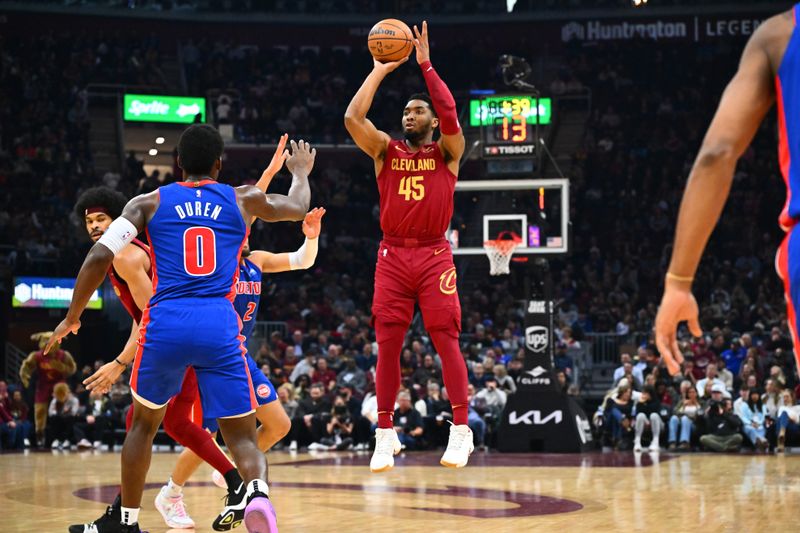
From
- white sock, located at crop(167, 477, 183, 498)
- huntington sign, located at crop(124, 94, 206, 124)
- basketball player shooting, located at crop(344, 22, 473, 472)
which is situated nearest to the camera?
white sock, located at crop(167, 477, 183, 498)

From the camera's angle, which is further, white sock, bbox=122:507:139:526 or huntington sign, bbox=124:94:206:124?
huntington sign, bbox=124:94:206:124

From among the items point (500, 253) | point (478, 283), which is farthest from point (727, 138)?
point (478, 283)

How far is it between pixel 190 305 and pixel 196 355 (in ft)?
0.86

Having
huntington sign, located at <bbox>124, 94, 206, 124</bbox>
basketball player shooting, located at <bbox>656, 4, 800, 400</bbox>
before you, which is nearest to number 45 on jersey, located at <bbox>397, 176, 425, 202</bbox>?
basketball player shooting, located at <bbox>656, 4, 800, 400</bbox>

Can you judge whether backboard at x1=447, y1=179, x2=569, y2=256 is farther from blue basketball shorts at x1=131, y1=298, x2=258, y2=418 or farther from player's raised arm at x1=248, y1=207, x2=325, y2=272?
blue basketball shorts at x1=131, y1=298, x2=258, y2=418

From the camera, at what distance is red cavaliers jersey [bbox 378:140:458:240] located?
7.52 meters

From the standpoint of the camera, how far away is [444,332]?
758cm

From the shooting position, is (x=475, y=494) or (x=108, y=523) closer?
(x=108, y=523)

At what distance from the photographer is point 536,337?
16.7m

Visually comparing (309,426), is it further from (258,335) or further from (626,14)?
(626,14)

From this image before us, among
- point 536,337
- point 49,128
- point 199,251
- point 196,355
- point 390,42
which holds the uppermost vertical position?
point 49,128

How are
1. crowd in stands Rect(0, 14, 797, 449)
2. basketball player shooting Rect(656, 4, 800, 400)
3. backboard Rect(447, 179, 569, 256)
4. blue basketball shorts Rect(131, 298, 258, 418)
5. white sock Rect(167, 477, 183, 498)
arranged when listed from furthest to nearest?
crowd in stands Rect(0, 14, 797, 449) → backboard Rect(447, 179, 569, 256) → white sock Rect(167, 477, 183, 498) → blue basketball shorts Rect(131, 298, 258, 418) → basketball player shooting Rect(656, 4, 800, 400)

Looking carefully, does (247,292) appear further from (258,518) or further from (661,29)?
(661,29)

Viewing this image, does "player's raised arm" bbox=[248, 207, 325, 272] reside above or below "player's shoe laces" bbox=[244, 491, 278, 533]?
above
